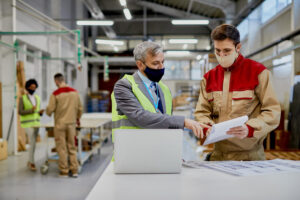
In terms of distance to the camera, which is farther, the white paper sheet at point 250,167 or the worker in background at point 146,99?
the worker in background at point 146,99

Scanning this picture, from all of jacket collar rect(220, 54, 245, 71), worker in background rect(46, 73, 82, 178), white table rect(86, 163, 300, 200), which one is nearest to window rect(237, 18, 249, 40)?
worker in background rect(46, 73, 82, 178)

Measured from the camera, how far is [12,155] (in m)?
7.00

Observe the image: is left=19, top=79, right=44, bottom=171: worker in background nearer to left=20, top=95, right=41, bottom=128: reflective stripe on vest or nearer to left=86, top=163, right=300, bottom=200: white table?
left=20, top=95, right=41, bottom=128: reflective stripe on vest

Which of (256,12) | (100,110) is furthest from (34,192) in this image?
(100,110)

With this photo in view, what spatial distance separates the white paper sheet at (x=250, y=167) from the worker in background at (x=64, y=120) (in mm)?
3762

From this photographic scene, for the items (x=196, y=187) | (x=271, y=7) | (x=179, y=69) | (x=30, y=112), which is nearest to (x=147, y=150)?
(x=196, y=187)

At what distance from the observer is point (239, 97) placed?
184 cm

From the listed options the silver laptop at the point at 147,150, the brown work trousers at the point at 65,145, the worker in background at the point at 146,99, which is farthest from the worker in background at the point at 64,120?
the silver laptop at the point at 147,150

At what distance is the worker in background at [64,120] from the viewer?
16.6ft

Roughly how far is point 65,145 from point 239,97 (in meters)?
4.05

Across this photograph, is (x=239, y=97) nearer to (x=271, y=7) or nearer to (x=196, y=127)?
(x=196, y=127)

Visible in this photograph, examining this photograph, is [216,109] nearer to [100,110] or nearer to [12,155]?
[12,155]

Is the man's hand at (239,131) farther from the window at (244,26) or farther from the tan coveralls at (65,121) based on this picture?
the window at (244,26)

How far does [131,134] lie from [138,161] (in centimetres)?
16
